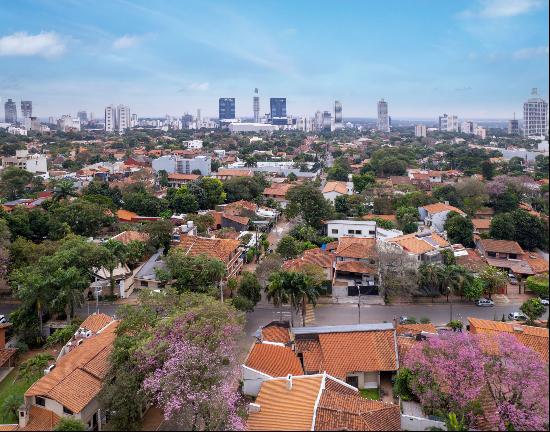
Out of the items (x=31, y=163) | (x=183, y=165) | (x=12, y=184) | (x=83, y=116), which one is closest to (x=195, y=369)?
(x=12, y=184)

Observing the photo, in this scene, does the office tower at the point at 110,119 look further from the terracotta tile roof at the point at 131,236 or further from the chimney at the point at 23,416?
the chimney at the point at 23,416

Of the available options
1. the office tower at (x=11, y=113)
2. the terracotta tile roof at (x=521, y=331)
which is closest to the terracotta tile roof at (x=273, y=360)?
the terracotta tile roof at (x=521, y=331)

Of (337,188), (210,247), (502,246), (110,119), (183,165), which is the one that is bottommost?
(502,246)

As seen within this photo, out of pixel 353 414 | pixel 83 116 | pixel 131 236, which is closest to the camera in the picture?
pixel 353 414

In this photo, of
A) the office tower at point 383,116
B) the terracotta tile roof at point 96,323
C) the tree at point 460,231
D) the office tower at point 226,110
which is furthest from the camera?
the office tower at point 226,110

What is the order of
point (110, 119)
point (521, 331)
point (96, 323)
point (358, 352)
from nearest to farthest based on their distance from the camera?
point (358, 352)
point (521, 331)
point (96, 323)
point (110, 119)

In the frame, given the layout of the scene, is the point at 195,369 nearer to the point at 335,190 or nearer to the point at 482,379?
the point at 482,379

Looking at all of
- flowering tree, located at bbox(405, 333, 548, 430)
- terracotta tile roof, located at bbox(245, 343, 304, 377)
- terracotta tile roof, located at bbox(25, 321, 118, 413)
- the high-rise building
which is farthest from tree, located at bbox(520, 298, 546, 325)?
the high-rise building
